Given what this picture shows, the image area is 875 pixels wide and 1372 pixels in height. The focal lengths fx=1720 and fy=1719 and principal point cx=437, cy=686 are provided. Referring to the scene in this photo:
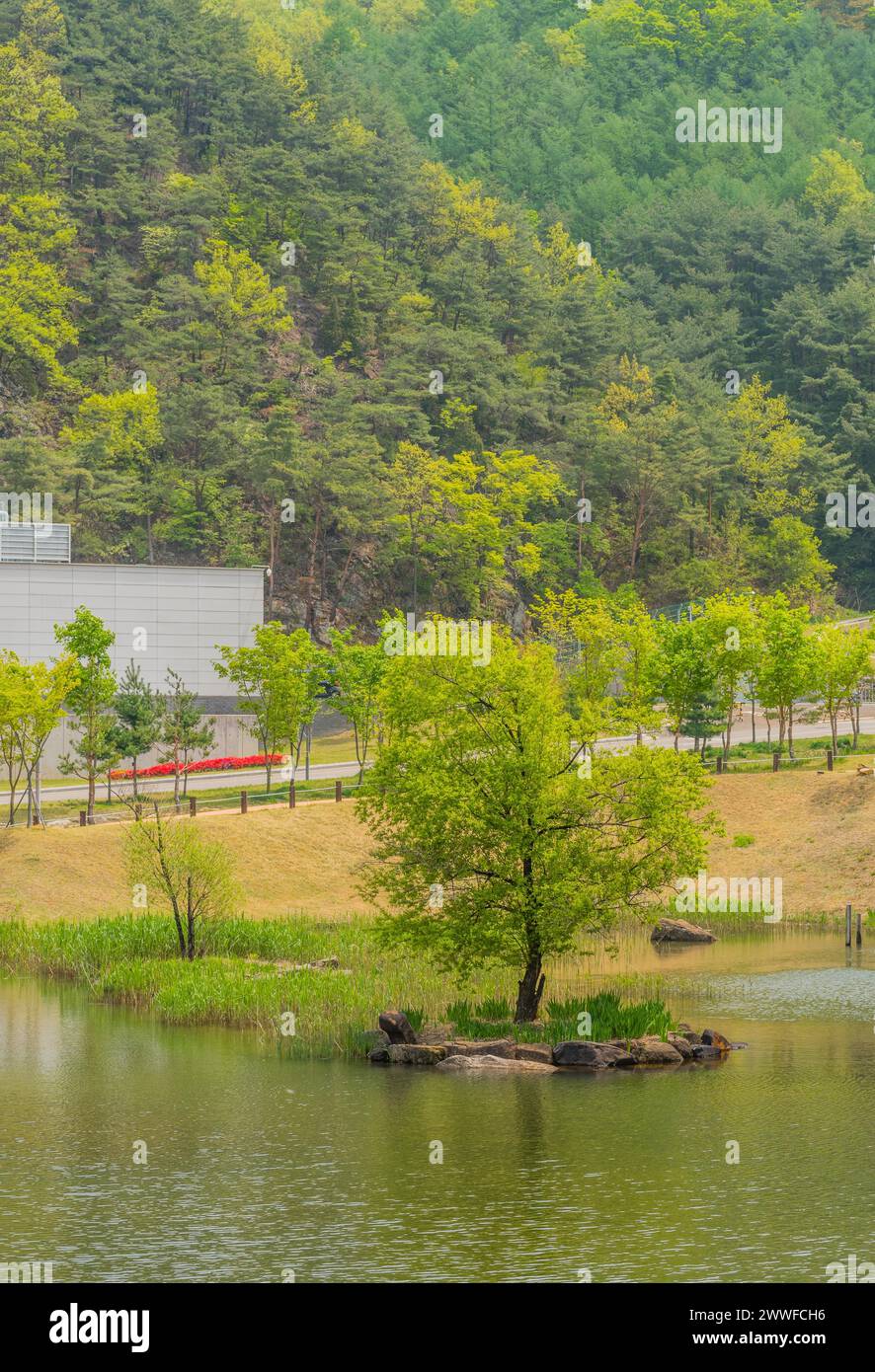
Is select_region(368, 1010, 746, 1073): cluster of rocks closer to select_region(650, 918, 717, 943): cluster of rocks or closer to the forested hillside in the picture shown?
select_region(650, 918, 717, 943): cluster of rocks

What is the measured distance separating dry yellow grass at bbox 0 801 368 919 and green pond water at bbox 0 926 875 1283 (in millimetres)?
18151

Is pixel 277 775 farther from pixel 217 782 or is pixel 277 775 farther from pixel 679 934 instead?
pixel 679 934

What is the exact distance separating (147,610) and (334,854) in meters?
27.3

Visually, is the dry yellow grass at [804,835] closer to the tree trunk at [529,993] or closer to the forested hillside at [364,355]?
the tree trunk at [529,993]

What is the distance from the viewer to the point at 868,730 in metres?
89.7

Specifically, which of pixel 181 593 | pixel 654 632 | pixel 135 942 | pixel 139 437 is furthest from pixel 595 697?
pixel 139 437

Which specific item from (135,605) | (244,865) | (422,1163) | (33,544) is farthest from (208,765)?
(422,1163)

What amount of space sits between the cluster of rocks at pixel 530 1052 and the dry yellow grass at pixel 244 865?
2034 centimetres

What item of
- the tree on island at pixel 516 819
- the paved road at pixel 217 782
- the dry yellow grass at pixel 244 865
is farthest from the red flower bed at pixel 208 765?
the tree on island at pixel 516 819

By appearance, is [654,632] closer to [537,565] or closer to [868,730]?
[868,730]

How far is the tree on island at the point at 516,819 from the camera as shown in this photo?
1612 inches

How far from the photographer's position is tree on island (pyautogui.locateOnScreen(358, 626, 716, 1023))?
4094 cm

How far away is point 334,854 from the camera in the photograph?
69875 millimetres
